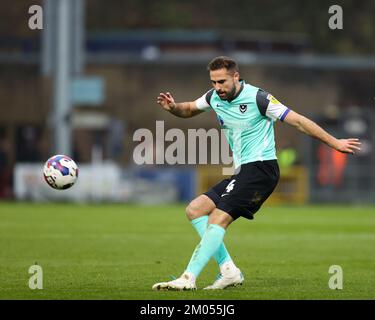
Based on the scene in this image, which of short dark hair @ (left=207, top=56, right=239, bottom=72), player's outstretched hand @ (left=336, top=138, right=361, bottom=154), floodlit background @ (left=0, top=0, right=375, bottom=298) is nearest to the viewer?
player's outstretched hand @ (left=336, top=138, right=361, bottom=154)

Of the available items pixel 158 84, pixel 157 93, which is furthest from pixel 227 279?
pixel 158 84

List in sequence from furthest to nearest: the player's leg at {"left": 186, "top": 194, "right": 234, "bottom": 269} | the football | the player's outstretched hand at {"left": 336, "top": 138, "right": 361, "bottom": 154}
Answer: the football → the player's leg at {"left": 186, "top": 194, "right": 234, "bottom": 269} → the player's outstretched hand at {"left": 336, "top": 138, "right": 361, "bottom": 154}

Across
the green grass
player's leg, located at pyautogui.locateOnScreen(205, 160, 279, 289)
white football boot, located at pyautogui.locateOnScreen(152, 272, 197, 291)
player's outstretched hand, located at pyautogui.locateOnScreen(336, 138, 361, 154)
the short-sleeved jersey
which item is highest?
the short-sleeved jersey

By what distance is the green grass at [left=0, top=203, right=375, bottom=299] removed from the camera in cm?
1082

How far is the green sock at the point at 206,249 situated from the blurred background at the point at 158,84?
843 inches

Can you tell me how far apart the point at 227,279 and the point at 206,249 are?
22.0 inches

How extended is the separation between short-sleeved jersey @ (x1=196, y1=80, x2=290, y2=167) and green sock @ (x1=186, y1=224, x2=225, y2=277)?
2.72 ft

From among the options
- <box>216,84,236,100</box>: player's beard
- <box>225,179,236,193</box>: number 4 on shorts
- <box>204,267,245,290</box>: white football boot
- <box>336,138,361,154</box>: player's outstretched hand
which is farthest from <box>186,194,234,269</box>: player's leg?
<box>336,138,361,154</box>: player's outstretched hand

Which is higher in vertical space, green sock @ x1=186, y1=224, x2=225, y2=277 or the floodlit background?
the floodlit background

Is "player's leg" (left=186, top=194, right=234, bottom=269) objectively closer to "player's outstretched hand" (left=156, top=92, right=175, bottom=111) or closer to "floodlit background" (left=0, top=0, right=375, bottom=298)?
"floodlit background" (left=0, top=0, right=375, bottom=298)

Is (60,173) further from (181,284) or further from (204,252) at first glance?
(181,284)

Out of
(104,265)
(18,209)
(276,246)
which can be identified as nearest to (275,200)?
(18,209)

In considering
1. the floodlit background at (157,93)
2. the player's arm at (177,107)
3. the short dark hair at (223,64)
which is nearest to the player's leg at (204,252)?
the floodlit background at (157,93)

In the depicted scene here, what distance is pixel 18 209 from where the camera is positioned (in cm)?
2745
